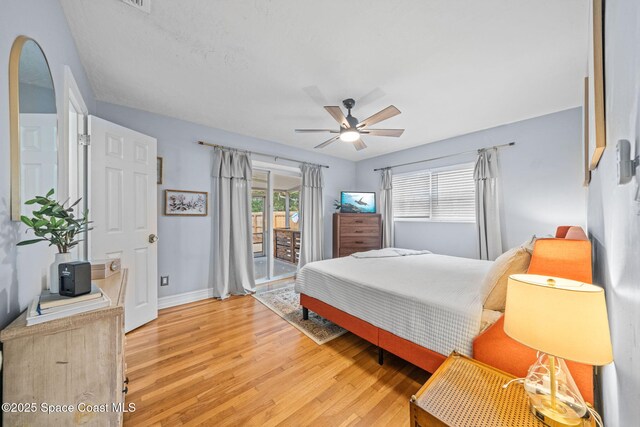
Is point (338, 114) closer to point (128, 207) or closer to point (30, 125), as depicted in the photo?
point (30, 125)

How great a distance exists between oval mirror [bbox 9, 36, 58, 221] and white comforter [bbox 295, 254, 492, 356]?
2.03 metres

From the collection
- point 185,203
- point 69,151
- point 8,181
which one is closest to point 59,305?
point 8,181

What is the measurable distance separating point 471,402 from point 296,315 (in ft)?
6.89

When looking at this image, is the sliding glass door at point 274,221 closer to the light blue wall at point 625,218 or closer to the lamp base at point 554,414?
the lamp base at point 554,414

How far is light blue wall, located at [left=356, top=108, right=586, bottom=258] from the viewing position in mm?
2789

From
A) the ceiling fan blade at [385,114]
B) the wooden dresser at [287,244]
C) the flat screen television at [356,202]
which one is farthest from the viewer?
the wooden dresser at [287,244]

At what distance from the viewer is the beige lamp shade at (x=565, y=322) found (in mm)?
705

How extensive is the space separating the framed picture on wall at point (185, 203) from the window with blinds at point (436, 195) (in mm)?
3365

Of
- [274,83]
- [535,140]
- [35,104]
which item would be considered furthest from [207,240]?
[535,140]

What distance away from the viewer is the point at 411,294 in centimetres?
174

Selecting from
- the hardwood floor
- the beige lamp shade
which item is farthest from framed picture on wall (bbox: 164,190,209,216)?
the beige lamp shade

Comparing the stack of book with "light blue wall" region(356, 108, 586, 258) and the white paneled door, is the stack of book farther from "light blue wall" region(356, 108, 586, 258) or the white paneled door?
"light blue wall" region(356, 108, 586, 258)

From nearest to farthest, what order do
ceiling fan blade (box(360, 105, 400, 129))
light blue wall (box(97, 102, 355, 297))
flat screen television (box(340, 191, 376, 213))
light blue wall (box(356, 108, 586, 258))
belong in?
ceiling fan blade (box(360, 105, 400, 129))
light blue wall (box(356, 108, 586, 258))
light blue wall (box(97, 102, 355, 297))
flat screen television (box(340, 191, 376, 213))

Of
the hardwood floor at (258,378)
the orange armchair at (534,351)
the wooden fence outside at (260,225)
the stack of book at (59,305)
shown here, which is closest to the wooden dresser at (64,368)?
the stack of book at (59,305)
